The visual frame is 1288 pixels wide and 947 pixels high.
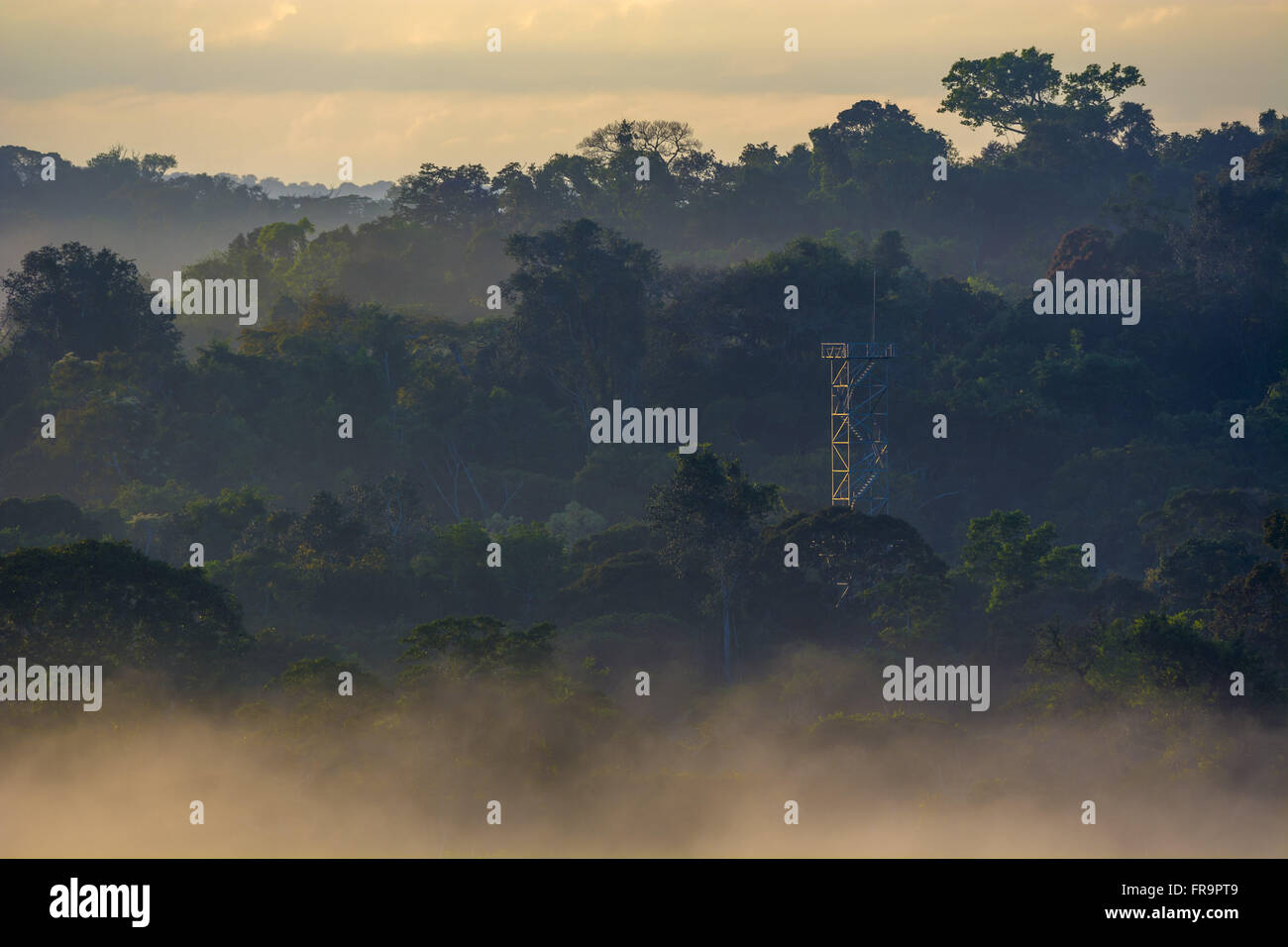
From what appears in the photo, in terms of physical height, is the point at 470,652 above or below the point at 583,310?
below

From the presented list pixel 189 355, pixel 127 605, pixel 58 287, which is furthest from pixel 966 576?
pixel 189 355

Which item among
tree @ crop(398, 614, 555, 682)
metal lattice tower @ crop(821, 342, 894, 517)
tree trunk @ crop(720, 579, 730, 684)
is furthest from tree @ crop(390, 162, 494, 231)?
tree @ crop(398, 614, 555, 682)

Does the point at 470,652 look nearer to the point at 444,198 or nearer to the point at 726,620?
the point at 726,620

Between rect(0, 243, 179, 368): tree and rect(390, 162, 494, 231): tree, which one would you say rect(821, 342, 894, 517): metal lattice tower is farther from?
rect(390, 162, 494, 231): tree

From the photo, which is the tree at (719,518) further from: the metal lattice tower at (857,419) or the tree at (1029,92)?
the tree at (1029,92)

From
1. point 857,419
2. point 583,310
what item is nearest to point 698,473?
point 857,419

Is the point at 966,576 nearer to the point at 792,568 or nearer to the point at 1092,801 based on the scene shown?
the point at 792,568

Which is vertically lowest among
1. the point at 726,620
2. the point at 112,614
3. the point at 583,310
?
the point at 112,614
